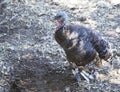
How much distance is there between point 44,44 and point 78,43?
127 centimetres

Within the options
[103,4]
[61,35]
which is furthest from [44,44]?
[103,4]

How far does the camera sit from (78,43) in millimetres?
4668

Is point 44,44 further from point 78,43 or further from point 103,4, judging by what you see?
point 103,4

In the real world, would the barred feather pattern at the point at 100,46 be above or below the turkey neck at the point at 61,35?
below

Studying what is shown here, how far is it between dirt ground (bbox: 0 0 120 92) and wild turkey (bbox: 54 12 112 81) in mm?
422

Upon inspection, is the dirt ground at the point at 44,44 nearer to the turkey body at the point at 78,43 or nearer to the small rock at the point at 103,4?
the small rock at the point at 103,4

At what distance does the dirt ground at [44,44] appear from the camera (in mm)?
5008

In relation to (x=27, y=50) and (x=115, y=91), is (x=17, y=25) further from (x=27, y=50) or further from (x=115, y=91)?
(x=115, y=91)

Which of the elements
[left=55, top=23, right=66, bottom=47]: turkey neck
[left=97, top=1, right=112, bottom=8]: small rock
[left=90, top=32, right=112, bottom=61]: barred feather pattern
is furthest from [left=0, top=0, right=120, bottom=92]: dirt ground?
[left=55, top=23, right=66, bottom=47]: turkey neck

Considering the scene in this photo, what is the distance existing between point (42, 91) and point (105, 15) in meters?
2.22

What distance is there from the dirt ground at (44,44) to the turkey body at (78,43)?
47 centimetres

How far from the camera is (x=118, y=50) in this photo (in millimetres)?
5598

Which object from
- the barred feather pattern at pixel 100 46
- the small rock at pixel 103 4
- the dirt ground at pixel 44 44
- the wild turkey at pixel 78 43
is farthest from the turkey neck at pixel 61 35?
the small rock at pixel 103 4

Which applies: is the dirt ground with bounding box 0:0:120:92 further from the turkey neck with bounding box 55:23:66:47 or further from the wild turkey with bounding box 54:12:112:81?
the turkey neck with bounding box 55:23:66:47
